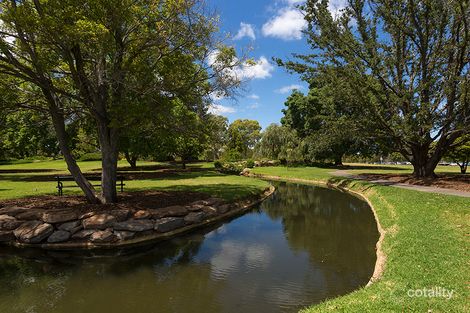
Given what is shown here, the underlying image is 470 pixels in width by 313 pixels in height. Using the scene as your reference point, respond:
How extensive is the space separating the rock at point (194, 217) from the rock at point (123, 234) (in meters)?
2.52

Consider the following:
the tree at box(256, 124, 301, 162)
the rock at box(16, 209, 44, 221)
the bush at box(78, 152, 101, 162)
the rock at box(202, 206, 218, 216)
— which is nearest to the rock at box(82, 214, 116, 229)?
the rock at box(16, 209, 44, 221)

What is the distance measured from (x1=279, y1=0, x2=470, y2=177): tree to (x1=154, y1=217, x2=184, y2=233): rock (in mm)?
15012

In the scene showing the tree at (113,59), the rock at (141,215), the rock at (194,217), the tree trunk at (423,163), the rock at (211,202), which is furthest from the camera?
the tree trunk at (423,163)

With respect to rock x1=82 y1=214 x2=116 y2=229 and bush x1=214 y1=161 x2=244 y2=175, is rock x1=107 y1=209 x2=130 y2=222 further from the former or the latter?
bush x1=214 y1=161 x2=244 y2=175

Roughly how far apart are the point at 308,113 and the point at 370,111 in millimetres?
27359

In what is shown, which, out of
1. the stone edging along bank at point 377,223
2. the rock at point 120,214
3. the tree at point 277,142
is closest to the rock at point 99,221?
the rock at point 120,214

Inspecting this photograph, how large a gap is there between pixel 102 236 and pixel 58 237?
5.00 feet

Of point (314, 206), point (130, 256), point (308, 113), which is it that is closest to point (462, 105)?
point (314, 206)

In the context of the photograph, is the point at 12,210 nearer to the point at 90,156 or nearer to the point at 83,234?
the point at 83,234

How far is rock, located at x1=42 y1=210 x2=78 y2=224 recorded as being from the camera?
36.3ft

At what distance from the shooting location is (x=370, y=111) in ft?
71.3

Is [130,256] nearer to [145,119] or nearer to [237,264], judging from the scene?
[237,264]

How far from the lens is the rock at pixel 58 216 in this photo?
11055 mm

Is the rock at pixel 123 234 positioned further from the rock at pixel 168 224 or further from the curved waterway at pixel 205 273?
the rock at pixel 168 224
